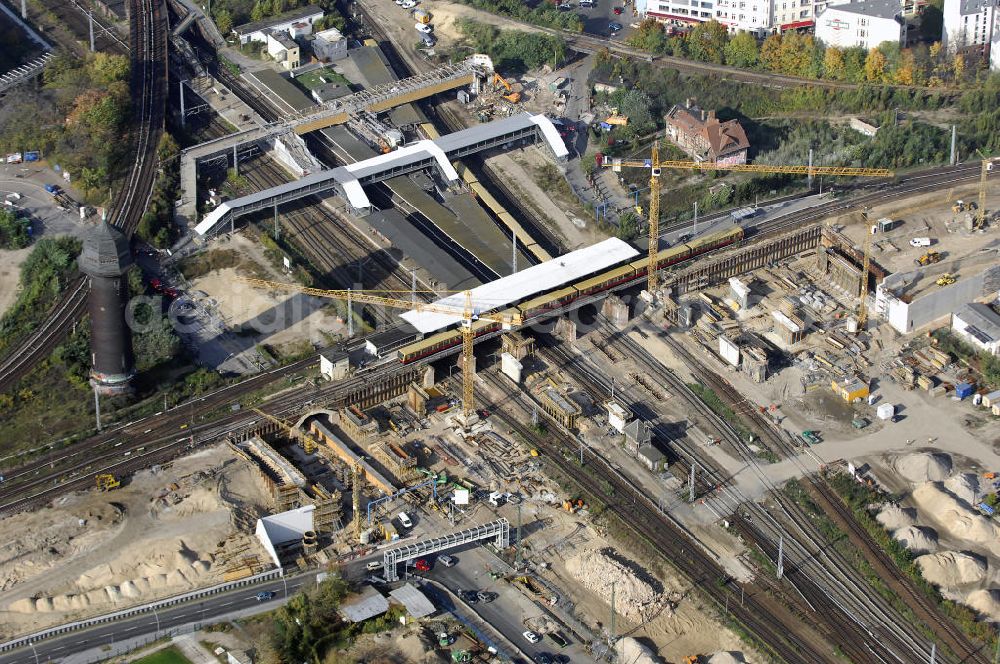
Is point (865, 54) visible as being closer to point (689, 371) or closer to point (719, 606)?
point (689, 371)

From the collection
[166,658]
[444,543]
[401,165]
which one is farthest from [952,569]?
[401,165]

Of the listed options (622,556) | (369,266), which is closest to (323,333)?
(369,266)

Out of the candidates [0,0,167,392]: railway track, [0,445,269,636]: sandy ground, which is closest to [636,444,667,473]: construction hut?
[0,445,269,636]: sandy ground

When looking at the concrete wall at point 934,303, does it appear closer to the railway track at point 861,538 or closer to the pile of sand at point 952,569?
the railway track at point 861,538

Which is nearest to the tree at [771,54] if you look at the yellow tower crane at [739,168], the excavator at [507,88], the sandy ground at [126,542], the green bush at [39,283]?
the yellow tower crane at [739,168]

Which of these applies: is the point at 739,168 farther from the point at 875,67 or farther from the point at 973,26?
the point at 973,26

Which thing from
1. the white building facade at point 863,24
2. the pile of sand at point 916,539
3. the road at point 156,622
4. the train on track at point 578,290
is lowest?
the pile of sand at point 916,539
